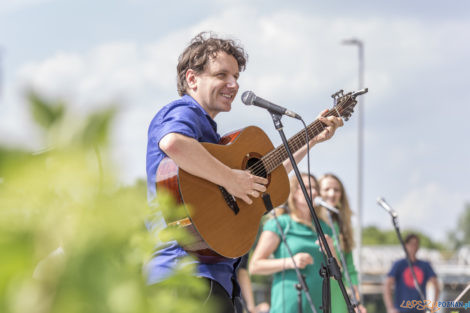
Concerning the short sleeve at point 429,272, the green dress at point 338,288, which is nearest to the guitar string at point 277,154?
the green dress at point 338,288

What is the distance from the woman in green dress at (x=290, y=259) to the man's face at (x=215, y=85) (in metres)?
1.65

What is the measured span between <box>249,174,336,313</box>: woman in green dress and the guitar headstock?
112 cm

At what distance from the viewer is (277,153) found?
11.0 feet

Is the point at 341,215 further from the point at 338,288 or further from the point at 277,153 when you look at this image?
the point at 277,153

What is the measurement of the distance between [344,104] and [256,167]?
2.53ft

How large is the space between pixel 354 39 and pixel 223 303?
52.6ft

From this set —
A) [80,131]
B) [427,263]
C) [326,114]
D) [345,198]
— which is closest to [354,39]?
[427,263]

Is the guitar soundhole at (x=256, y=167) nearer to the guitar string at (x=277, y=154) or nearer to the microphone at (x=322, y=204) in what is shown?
the guitar string at (x=277, y=154)

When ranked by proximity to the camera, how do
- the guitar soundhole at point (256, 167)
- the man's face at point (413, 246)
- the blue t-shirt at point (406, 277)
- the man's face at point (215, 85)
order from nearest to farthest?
the man's face at point (215, 85)
the guitar soundhole at point (256, 167)
the blue t-shirt at point (406, 277)
the man's face at point (413, 246)

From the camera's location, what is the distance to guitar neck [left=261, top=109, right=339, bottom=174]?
328 centimetres

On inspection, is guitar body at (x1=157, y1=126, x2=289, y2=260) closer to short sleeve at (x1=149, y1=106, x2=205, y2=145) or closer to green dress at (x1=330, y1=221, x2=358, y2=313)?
short sleeve at (x1=149, y1=106, x2=205, y2=145)

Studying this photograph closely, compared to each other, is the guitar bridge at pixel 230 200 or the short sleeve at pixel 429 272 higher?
the guitar bridge at pixel 230 200

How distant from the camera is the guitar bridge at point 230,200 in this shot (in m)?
2.80

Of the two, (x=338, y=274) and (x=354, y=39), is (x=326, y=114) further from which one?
(x=354, y=39)
